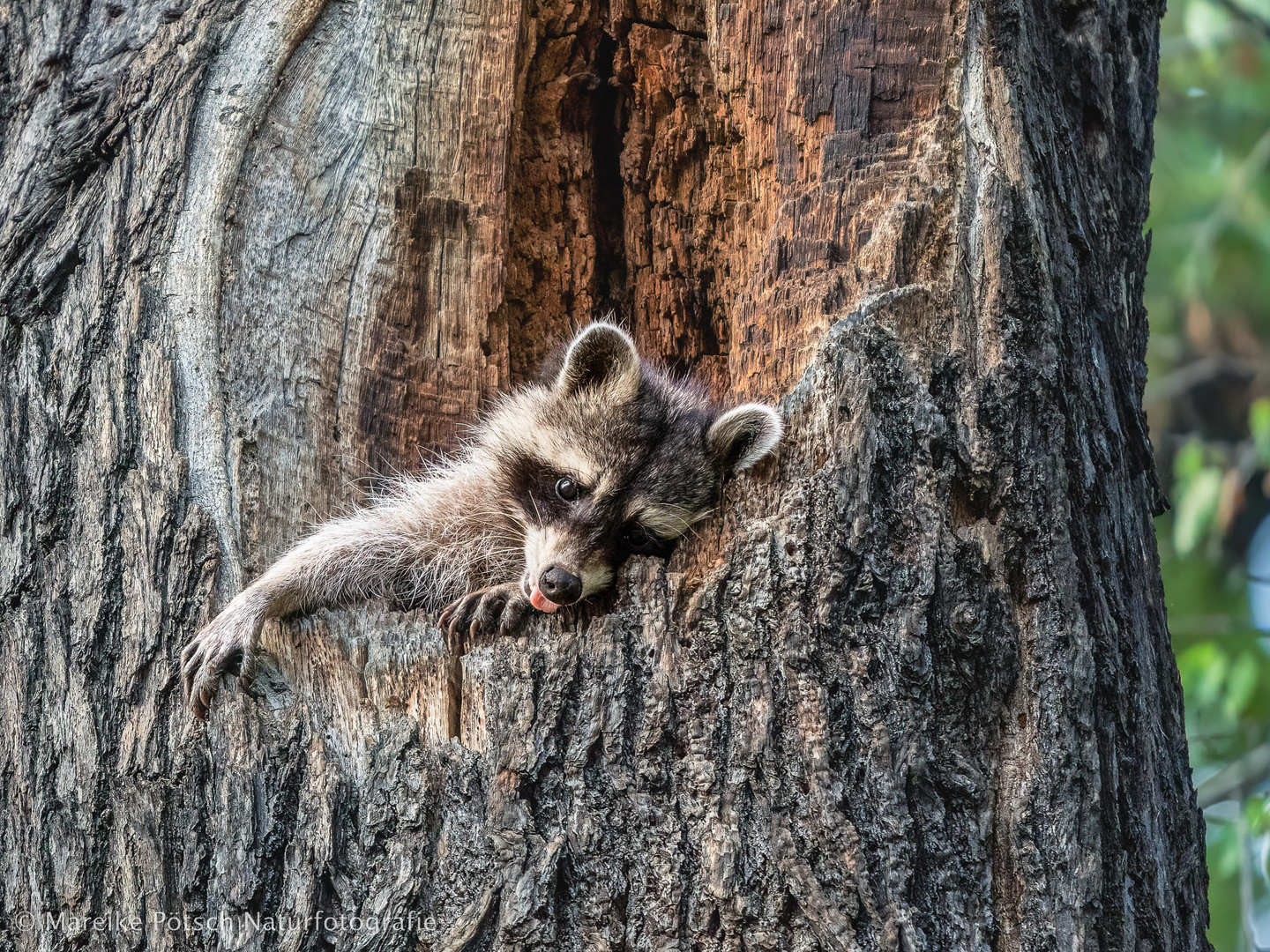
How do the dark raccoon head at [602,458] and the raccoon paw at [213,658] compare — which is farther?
the dark raccoon head at [602,458]

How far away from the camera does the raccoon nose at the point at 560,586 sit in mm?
2510

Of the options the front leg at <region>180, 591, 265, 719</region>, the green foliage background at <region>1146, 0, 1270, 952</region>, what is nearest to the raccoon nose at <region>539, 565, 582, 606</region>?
the front leg at <region>180, 591, 265, 719</region>

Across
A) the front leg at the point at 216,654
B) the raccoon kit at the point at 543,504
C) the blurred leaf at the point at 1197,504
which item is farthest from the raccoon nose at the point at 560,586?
the blurred leaf at the point at 1197,504

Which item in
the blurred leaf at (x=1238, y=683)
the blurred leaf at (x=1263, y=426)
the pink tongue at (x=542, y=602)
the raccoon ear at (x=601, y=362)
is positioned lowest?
the blurred leaf at (x=1238, y=683)

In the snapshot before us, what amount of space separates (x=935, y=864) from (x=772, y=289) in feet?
4.18

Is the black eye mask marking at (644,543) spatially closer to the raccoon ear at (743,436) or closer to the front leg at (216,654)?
the raccoon ear at (743,436)

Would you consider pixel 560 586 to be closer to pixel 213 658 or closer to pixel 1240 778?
pixel 213 658

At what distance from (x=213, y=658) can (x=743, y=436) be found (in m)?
1.22

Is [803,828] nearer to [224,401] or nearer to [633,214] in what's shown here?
[224,401]

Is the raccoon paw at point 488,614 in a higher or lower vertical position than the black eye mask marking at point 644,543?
lower

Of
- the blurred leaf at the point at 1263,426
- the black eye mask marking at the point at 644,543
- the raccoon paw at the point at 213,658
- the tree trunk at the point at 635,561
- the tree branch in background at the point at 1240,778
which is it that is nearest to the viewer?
the tree trunk at the point at 635,561

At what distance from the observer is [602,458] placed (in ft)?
9.93

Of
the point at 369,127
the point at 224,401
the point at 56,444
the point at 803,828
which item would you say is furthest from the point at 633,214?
the point at 803,828

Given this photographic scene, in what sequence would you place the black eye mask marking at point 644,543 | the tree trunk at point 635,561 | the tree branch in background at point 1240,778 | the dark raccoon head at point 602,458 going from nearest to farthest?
1. the tree trunk at point 635,561
2. the dark raccoon head at point 602,458
3. the black eye mask marking at point 644,543
4. the tree branch in background at point 1240,778
